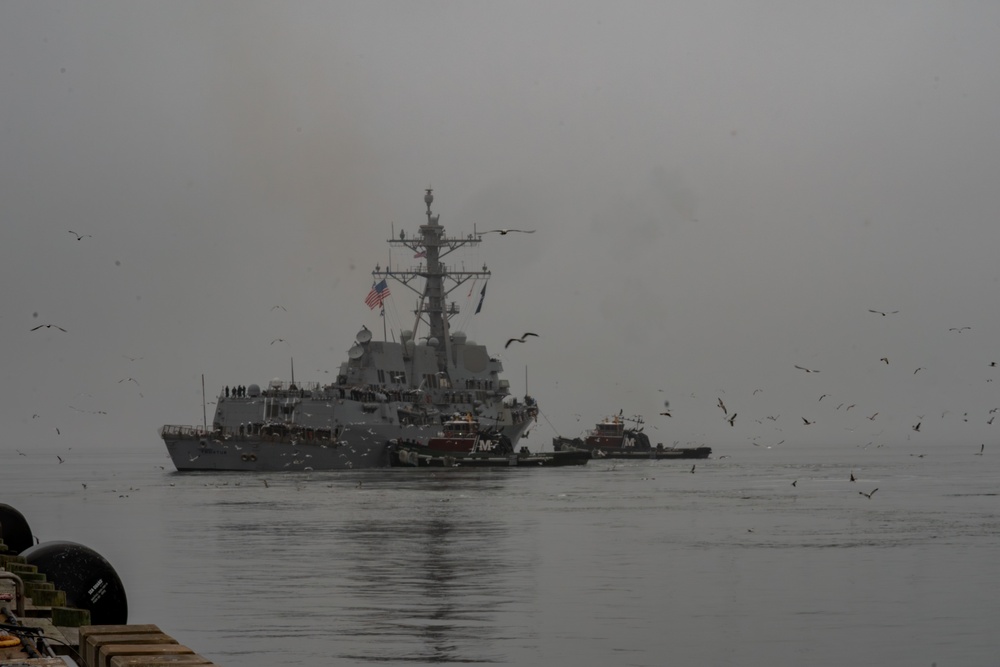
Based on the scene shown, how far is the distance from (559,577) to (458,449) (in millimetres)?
62743

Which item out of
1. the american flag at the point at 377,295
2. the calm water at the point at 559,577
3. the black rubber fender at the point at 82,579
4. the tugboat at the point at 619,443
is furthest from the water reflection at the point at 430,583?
the tugboat at the point at 619,443

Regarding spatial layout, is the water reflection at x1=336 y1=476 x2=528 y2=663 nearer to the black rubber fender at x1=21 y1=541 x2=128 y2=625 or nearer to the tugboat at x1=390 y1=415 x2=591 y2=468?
the black rubber fender at x1=21 y1=541 x2=128 y2=625

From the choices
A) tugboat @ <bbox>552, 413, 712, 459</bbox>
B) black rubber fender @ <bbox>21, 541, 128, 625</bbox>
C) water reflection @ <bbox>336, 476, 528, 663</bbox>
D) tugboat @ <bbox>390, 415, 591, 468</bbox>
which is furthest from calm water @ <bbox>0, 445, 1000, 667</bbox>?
tugboat @ <bbox>552, 413, 712, 459</bbox>

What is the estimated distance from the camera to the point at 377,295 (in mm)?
83438

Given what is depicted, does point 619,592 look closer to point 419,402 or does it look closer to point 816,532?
point 816,532

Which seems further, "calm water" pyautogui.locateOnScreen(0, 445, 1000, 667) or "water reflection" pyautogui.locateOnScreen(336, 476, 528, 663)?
"calm water" pyautogui.locateOnScreen(0, 445, 1000, 667)

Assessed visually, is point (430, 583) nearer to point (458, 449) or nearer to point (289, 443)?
point (289, 443)

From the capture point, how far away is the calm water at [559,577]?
20016 mm

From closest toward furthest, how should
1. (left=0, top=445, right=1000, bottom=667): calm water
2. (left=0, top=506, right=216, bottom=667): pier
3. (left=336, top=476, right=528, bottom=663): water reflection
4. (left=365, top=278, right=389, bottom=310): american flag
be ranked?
(left=0, top=506, right=216, bottom=667): pier
(left=336, top=476, right=528, bottom=663): water reflection
(left=0, top=445, right=1000, bottom=667): calm water
(left=365, top=278, right=389, bottom=310): american flag

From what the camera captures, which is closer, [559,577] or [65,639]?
[65,639]

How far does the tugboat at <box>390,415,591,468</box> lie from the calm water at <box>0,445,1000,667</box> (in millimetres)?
30577

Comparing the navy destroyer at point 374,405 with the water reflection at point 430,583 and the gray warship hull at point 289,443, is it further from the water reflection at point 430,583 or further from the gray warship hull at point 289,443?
the water reflection at point 430,583

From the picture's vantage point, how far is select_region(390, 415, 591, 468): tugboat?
89.8m

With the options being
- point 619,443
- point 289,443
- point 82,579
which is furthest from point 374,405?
point 82,579
